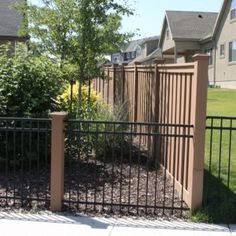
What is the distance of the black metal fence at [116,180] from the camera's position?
6.44m

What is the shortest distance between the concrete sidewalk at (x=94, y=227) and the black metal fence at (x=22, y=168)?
47 cm

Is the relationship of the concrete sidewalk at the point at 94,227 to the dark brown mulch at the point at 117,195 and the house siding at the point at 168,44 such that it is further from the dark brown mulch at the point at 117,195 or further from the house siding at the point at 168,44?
the house siding at the point at 168,44

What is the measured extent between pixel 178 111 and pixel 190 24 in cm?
3777

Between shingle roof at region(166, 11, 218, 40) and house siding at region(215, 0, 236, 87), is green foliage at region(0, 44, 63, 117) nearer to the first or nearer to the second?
house siding at region(215, 0, 236, 87)

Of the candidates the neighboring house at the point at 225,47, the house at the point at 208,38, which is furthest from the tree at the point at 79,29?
the neighboring house at the point at 225,47

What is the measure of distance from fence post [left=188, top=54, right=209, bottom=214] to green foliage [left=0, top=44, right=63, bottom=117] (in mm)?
2933

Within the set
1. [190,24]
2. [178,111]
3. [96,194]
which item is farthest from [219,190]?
[190,24]

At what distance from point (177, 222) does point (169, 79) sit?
105 inches

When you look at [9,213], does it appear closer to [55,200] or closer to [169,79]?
[55,200]

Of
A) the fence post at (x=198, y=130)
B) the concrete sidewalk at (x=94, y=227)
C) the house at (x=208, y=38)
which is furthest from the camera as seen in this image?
the house at (x=208, y=38)

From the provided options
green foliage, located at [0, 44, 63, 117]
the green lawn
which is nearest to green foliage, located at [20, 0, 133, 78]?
green foliage, located at [0, 44, 63, 117]

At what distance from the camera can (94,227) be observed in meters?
5.86

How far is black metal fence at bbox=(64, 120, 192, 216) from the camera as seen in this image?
644 cm

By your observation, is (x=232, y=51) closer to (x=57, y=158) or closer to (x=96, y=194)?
(x=96, y=194)
